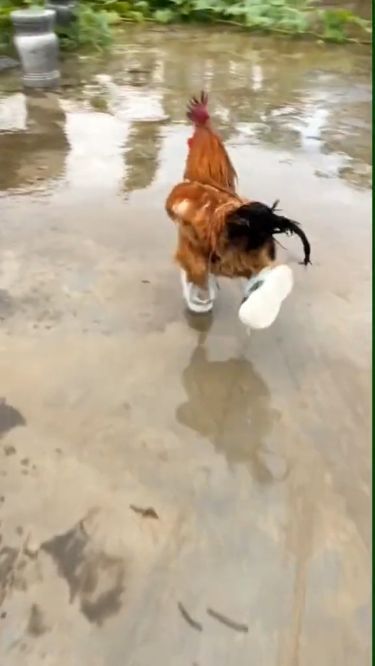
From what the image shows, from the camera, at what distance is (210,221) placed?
2.04 metres

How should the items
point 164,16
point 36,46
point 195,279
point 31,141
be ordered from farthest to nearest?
point 164,16 < point 36,46 < point 31,141 < point 195,279

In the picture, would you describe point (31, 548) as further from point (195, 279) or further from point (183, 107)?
point (183, 107)

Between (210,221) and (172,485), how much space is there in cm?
69

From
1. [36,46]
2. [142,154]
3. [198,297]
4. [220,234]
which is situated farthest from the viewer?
[36,46]

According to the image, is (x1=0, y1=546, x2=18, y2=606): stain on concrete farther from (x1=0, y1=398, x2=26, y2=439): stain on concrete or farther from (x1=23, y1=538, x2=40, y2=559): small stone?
(x1=0, y1=398, x2=26, y2=439): stain on concrete

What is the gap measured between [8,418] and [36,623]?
0.62 m

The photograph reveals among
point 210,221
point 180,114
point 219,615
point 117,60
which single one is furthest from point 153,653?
point 117,60

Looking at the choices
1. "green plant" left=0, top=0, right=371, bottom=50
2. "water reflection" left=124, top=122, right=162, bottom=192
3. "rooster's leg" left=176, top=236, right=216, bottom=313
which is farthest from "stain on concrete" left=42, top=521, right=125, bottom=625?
"green plant" left=0, top=0, right=371, bottom=50

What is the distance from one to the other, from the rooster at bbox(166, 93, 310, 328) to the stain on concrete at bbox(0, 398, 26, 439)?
1.96ft

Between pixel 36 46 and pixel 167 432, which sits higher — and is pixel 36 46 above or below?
above

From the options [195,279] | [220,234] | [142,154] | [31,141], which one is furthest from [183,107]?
[220,234]

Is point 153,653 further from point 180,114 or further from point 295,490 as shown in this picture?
point 180,114

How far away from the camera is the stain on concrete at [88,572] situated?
1464 millimetres

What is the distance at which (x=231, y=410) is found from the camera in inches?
77.5
